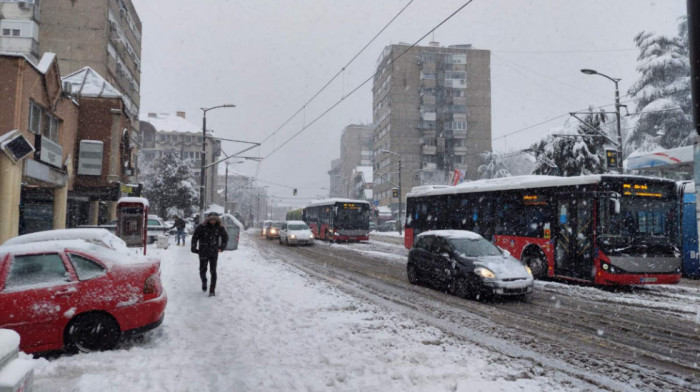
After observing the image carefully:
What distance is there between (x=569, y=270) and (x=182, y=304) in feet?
33.0

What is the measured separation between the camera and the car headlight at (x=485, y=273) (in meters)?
9.98

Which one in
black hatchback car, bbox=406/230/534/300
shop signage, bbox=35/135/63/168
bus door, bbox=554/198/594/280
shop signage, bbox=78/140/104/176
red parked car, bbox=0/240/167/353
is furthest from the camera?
shop signage, bbox=78/140/104/176

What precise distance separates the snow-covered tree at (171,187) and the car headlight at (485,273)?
144 feet

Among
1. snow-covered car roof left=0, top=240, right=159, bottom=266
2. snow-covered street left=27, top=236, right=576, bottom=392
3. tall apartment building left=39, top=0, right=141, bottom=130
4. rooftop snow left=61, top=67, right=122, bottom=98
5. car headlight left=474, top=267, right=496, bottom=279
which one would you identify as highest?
tall apartment building left=39, top=0, right=141, bottom=130

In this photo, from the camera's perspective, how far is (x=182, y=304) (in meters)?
9.25

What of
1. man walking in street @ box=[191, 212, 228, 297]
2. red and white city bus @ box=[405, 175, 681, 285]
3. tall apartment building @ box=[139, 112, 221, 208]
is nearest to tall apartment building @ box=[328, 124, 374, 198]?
tall apartment building @ box=[139, 112, 221, 208]

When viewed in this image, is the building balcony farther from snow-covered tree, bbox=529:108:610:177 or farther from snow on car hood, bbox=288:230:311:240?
snow-covered tree, bbox=529:108:610:177

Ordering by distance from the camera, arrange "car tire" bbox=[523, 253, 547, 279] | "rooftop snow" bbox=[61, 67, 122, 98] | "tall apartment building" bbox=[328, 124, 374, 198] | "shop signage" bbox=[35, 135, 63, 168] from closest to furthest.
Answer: "car tire" bbox=[523, 253, 547, 279] < "shop signage" bbox=[35, 135, 63, 168] < "rooftop snow" bbox=[61, 67, 122, 98] < "tall apartment building" bbox=[328, 124, 374, 198]

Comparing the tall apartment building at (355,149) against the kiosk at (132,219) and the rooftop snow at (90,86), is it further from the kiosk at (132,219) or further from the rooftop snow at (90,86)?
Answer: the kiosk at (132,219)

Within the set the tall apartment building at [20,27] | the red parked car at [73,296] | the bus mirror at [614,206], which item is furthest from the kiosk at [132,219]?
the tall apartment building at [20,27]

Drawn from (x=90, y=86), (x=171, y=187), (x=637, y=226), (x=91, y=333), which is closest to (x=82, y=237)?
(x=91, y=333)

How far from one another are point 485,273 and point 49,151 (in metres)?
17.3

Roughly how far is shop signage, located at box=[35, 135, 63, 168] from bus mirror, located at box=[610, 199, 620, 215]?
19172 mm

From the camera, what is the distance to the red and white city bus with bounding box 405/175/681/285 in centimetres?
1155
